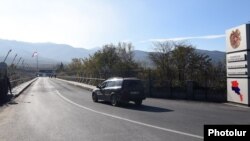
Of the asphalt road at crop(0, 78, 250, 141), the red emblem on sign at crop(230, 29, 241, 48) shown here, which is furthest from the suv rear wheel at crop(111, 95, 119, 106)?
the red emblem on sign at crop(230, 29, 241, 48)

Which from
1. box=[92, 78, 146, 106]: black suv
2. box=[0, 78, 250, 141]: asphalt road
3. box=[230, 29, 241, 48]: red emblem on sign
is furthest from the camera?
box=[92, 78, 146, 106]: black suv

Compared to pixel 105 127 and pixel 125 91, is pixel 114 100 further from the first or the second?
pixel 105 127

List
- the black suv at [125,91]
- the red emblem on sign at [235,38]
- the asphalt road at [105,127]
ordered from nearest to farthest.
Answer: the asphalt road at [105,127] < the red emblem on sign at [235,38] < the black suv at [125,91]

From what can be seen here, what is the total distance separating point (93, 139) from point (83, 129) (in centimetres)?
204

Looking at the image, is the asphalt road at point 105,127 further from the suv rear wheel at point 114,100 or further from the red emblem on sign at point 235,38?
the red emblem on sign at point 235,38

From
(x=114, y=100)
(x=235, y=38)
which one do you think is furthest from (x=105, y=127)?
(x=235, y=38)

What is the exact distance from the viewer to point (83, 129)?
12.8 metres

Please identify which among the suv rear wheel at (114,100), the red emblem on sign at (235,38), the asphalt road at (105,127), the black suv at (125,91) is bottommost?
the asphalt road at (105,127)

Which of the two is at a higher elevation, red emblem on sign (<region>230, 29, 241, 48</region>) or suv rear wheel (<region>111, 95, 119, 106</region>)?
red emblem on sign (<region>230, 29, 241, 48</region>)

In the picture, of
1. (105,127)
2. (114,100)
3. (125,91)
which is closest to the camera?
(105,127)

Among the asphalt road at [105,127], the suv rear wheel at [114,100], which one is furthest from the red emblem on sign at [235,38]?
the suv rear wheel at [114,100]

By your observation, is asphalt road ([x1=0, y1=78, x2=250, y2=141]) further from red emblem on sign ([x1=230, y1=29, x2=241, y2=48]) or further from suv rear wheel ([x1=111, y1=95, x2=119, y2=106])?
red emblem on sign ([x1=230, y1=29, x2=241, y2=48])

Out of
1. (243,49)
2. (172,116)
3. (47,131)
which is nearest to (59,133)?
(47,131)

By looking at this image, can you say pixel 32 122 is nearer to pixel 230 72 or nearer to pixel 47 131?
pixel 47 131
